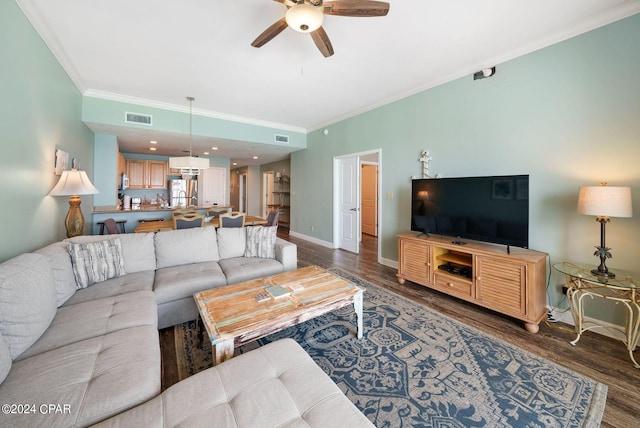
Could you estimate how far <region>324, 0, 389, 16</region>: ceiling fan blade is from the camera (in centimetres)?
172

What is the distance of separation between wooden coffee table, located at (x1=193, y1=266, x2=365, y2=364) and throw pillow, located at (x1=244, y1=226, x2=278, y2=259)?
797 mm

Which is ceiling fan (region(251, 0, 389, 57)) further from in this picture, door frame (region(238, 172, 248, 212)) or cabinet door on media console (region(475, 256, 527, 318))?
door frame (region(238, 172, 248, 212))

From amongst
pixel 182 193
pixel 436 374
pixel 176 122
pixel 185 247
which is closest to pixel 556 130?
Answer: pixel 436 374

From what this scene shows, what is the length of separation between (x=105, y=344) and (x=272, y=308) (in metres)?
0.95

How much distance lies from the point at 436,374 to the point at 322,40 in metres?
2.78

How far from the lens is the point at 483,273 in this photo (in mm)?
2604

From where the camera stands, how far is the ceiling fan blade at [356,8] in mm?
1724

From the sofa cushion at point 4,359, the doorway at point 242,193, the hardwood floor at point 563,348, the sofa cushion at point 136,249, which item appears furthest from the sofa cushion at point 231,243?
the doorway at point 242,193

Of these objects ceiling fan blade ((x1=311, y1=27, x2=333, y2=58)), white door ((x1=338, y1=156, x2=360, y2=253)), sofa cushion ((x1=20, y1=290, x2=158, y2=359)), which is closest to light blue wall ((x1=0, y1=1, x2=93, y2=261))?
sofa cushion ((x1=20, y1=290, x2=158, y2=359))

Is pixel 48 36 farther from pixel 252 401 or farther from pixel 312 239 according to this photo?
pixel 312 239

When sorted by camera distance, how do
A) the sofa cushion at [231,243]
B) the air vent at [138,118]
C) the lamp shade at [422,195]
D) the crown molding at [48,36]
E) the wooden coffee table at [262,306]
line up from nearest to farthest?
1. the wooden coffee table at [262,306]
2. the crown molding at [48,36]
3. the sofa cushion at [231,243]
4. the lamp shade at [422,195]
5. the air vent at [138,118]

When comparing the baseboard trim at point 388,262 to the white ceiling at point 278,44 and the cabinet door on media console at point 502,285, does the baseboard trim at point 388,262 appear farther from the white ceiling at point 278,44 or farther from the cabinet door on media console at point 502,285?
the white ceiling at point 278,44

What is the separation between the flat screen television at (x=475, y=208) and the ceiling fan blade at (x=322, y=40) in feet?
6.76

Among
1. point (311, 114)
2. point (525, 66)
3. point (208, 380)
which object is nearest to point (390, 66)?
point (525, 66)
